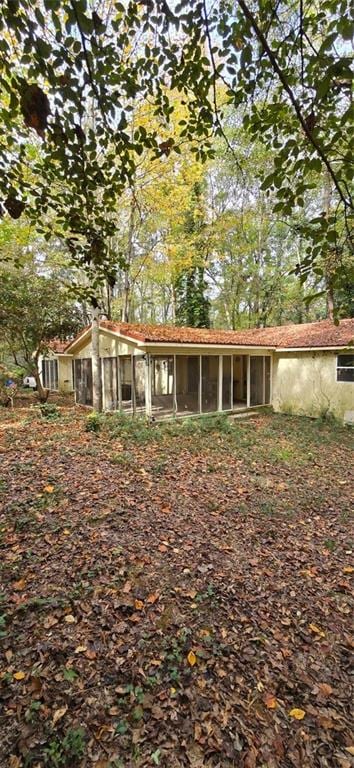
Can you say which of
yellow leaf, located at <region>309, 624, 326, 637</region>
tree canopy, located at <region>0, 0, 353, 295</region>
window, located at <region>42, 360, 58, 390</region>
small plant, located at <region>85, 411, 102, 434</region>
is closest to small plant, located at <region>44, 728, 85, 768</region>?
yellow leaf, located at <region>309, 624, 326, 637</region>

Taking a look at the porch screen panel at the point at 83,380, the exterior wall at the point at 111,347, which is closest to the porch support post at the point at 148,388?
the exterior wall at the point at 111,347

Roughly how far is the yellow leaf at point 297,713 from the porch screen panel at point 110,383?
9848 millimetres

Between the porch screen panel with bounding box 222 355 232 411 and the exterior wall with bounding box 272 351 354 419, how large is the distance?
250cm

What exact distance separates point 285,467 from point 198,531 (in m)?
3.26

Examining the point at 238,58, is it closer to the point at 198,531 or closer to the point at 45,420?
the point at 198,531

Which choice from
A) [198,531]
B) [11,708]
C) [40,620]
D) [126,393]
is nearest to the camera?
[11,708]

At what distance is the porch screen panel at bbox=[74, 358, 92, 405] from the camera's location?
12453mm

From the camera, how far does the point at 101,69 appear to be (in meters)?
2.20

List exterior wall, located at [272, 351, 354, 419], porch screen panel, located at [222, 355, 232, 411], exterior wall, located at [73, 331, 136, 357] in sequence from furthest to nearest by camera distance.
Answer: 1. porch screen panel, located at [222, 355, 232, 411]
2. exterior wall, located at [272, 351, 354, 419]
3. exterior wall, located at [73, 331, 136, 357]

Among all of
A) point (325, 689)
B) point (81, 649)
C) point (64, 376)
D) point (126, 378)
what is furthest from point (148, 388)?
point (64, 376)

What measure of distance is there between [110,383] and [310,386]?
7.16m

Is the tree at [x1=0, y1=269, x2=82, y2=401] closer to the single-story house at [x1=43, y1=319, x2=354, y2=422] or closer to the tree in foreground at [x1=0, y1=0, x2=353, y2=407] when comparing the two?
the single-story house at [x1=43, y1=319, x2=354, y2=422]

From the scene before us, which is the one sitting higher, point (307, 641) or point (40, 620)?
point (40, 620)

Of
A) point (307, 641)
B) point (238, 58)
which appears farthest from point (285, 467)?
point (238, 58)
